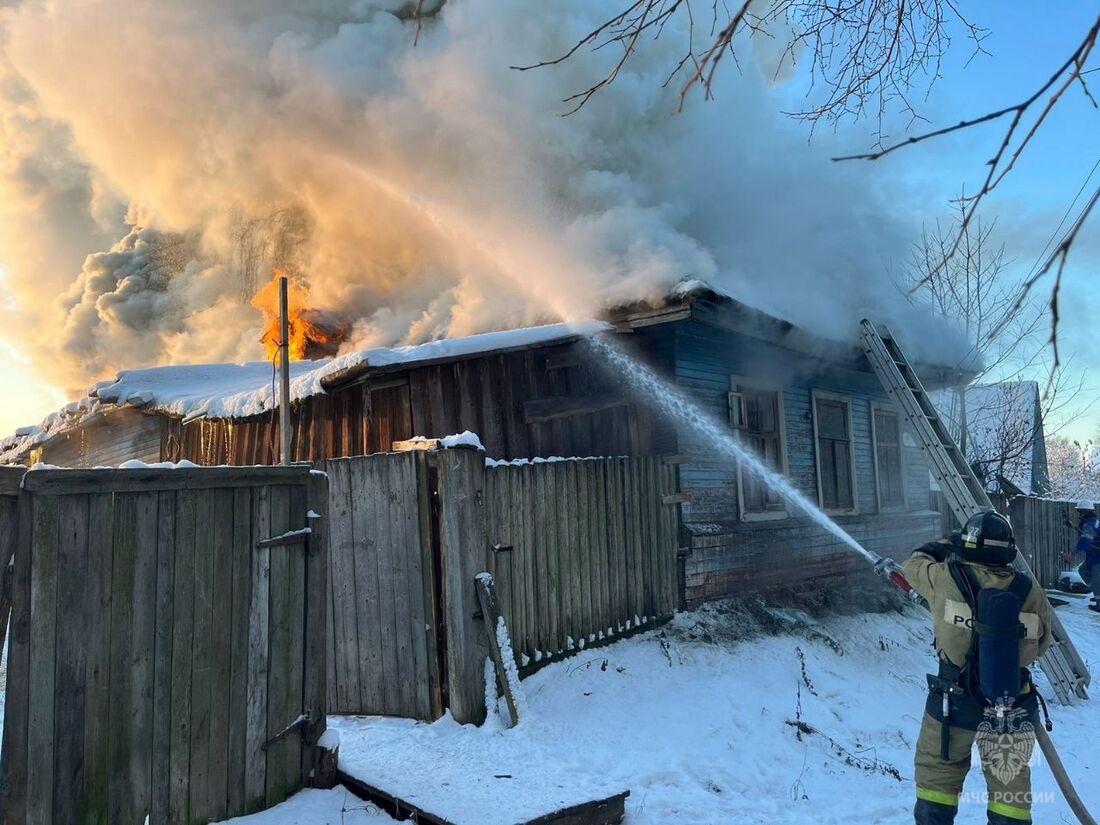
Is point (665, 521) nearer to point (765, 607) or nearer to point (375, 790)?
point (765, 607)

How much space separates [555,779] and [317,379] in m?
4.77

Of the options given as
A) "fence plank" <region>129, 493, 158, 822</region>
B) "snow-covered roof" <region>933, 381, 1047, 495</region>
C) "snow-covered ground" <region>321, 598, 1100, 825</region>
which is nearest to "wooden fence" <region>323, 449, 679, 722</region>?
"snow-covered ground" <region>321, 598, 1100, 825</region>

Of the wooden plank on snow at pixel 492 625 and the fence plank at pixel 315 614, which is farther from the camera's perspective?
the wooden plank on snow at pixel 492 625

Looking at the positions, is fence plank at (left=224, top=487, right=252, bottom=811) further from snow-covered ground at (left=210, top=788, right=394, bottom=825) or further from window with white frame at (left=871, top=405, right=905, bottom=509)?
window with white frame at (left=871, top=405, right=905, bottom=509)

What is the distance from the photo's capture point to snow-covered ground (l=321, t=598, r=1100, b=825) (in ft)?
15.1

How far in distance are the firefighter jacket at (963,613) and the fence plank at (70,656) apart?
14.3 feet

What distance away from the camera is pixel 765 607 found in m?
8.73

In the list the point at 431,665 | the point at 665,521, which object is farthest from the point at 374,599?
the point at 665,521

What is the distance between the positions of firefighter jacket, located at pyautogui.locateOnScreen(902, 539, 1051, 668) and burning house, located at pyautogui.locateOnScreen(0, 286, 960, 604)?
147 inches

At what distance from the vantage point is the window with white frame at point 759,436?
31.0 feet

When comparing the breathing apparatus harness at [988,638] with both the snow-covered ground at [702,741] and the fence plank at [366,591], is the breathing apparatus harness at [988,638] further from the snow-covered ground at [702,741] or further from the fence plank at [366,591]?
→ the fence plank at [366,591]

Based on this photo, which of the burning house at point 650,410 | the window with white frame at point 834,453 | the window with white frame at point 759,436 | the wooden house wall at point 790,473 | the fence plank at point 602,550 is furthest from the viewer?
the window with white frame at point 834,453

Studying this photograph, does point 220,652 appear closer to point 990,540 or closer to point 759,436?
point 990,540

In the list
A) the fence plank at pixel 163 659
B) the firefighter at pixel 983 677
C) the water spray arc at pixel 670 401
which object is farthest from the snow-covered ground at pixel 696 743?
the water spray arc at pixel 670 401
